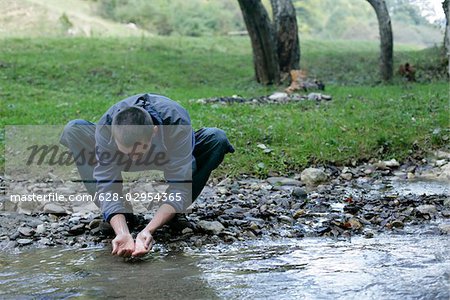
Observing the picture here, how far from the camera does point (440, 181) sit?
6855 mm

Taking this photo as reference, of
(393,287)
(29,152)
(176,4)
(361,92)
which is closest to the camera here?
(393,287)

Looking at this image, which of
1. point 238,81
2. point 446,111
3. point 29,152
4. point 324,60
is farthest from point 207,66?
point 29,152

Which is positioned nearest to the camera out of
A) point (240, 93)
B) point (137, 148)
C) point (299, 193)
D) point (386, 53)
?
point (137, 148)

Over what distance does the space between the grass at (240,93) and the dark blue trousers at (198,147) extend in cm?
265

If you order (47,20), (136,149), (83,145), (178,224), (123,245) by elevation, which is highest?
(47,20)

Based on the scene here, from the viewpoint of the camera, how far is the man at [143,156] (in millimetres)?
3756

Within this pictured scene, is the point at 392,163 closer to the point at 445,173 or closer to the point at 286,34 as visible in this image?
the point at 445,173

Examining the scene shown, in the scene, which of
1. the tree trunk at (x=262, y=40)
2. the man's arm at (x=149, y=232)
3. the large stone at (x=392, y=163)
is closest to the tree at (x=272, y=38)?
the tree trunk at (x=262, y=40)

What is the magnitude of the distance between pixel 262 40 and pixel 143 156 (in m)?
12.6

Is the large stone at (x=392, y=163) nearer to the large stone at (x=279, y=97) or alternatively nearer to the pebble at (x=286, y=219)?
the pebble at (x=286, y=219)

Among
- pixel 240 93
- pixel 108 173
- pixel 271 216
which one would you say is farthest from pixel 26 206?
pixel 240 93

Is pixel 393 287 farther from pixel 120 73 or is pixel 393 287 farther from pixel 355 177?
pixel 120 73

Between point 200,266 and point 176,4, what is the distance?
45691mm

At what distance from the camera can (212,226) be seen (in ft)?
15.6
